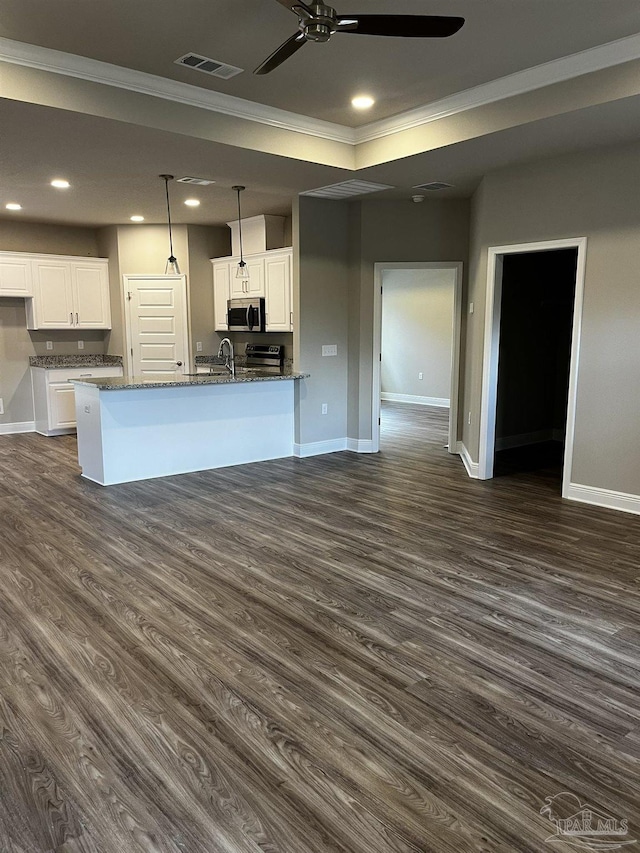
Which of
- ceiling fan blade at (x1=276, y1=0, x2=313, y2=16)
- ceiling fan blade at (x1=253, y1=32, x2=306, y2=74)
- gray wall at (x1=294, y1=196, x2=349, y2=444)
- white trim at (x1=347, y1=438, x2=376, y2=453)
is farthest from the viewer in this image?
white trim at (x1=347, y1=438, x2=376, y2=453)

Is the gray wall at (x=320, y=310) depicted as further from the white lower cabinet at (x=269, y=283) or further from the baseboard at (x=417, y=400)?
the baseboard at (x=417, y=400)

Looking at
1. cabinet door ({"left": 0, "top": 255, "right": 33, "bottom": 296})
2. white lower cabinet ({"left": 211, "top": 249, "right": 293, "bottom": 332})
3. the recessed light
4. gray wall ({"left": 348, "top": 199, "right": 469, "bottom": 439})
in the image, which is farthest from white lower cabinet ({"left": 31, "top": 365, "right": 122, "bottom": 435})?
the recessed light

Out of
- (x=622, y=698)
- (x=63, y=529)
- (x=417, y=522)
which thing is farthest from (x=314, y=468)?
(x=622, y=698)

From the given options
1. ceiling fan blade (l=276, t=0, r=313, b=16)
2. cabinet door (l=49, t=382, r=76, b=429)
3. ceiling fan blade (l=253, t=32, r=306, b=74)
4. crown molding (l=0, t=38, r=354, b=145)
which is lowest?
cabinet door (l=49, t=382, r=76, b=429)

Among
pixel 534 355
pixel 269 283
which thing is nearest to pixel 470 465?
pixel 534 355

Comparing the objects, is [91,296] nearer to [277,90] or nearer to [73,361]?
[73,361]

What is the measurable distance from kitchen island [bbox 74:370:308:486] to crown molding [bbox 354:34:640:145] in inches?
105

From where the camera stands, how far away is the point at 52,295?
7965 millimetres

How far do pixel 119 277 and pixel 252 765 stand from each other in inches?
290

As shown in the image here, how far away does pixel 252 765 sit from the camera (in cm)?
200

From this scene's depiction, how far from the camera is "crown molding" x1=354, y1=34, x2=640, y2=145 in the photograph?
11.7 ft

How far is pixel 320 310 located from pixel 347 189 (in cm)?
127

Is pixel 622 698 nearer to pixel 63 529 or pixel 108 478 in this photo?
pixel 63 529

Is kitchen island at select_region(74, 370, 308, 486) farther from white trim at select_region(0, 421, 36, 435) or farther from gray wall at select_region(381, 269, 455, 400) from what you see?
gray wall at select_region(381, 269, 455, 400)
